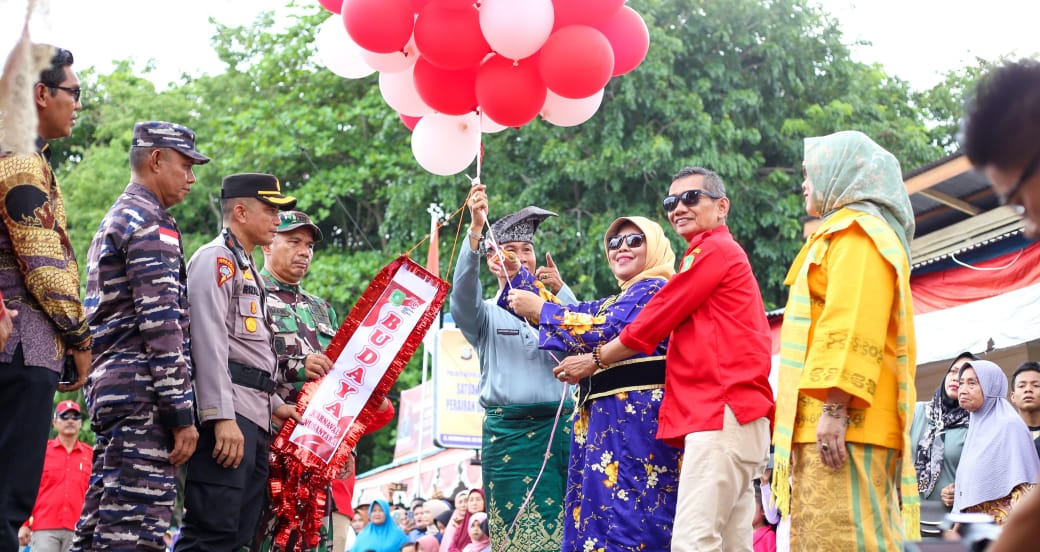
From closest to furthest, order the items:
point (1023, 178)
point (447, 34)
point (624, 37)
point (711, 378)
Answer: point (1023, 178), point (711, 378), point (447, 34), point (624, 37)

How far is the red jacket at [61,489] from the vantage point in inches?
405

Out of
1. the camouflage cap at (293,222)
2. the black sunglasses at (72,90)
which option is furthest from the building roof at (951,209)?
the black sunglasses at (72,90)

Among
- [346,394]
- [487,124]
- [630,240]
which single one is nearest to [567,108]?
[487,124]

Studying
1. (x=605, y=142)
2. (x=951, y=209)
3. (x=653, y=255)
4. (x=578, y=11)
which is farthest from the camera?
(x=605, y=142)

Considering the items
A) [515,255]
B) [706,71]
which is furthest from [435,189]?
[515,255]

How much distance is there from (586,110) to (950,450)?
136 inches

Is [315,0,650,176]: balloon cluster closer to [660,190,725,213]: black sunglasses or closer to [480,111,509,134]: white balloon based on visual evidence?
[480,111,509,134]: white balloon

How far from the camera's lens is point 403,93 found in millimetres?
6754

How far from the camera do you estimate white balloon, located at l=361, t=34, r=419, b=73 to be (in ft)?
21.0

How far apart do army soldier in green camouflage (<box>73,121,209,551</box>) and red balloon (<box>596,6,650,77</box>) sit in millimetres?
3062

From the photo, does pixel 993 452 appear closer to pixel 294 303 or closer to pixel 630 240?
pixel 630 240

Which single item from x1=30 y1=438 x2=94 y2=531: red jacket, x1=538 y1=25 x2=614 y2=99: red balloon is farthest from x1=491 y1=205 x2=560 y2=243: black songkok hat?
x1=30 y1=438 x2=94 y2=531: red jacket

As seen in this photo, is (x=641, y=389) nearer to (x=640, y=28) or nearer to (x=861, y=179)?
(x=861, y=179)

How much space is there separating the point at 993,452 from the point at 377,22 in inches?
178
